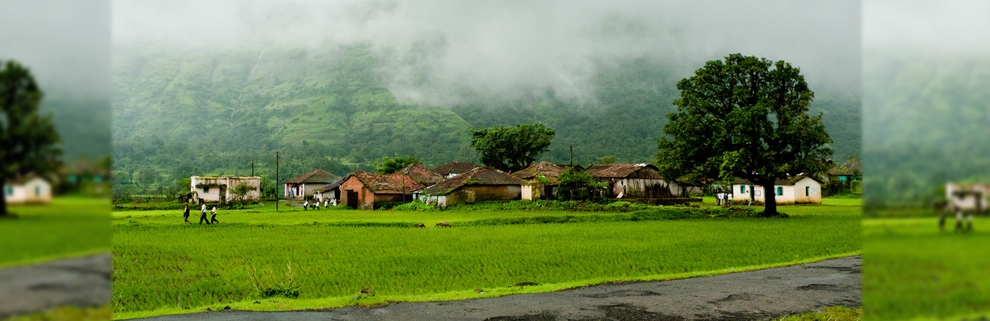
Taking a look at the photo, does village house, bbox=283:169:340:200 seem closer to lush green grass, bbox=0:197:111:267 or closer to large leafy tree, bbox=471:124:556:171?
large leafy tree, bbox=471:124:556:171

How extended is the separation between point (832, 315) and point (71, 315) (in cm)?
834

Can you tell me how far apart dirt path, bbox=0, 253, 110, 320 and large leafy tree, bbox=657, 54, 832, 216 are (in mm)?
30185

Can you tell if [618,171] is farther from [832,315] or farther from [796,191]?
[832,315]

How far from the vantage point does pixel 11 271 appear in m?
2.43

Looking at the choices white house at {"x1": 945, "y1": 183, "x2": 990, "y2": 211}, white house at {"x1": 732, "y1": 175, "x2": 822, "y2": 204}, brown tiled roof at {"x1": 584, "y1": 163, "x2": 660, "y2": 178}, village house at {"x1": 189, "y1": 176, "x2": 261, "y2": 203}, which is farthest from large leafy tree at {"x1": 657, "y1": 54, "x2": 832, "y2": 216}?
village house at {"x1": 189, "y1": 176, "x2": 261, "y2": 203}

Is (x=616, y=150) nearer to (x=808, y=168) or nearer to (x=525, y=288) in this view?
(x=808, y=168)

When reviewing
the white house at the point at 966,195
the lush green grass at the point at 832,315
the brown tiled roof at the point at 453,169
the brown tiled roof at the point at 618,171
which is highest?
the brown tiled roof at the point at 453,169

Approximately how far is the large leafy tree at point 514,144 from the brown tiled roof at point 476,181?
2197cm

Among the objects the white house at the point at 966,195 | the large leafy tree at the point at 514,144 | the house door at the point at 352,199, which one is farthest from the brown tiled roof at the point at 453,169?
the white house at the point at 966,195

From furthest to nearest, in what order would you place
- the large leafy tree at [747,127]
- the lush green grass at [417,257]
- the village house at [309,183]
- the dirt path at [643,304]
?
the village house at [309,183] → the large leafy tree at [747,127] → the lush green grass at [417,257] → the dirt path at [643,304]

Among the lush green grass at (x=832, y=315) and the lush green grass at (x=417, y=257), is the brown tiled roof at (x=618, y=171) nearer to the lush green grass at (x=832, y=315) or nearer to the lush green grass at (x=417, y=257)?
the lush green grass at (x=417, y=257)

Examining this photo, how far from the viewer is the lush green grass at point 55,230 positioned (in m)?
2.43

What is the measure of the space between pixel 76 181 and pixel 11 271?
16.1 inches

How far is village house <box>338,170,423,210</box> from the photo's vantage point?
4725cm
